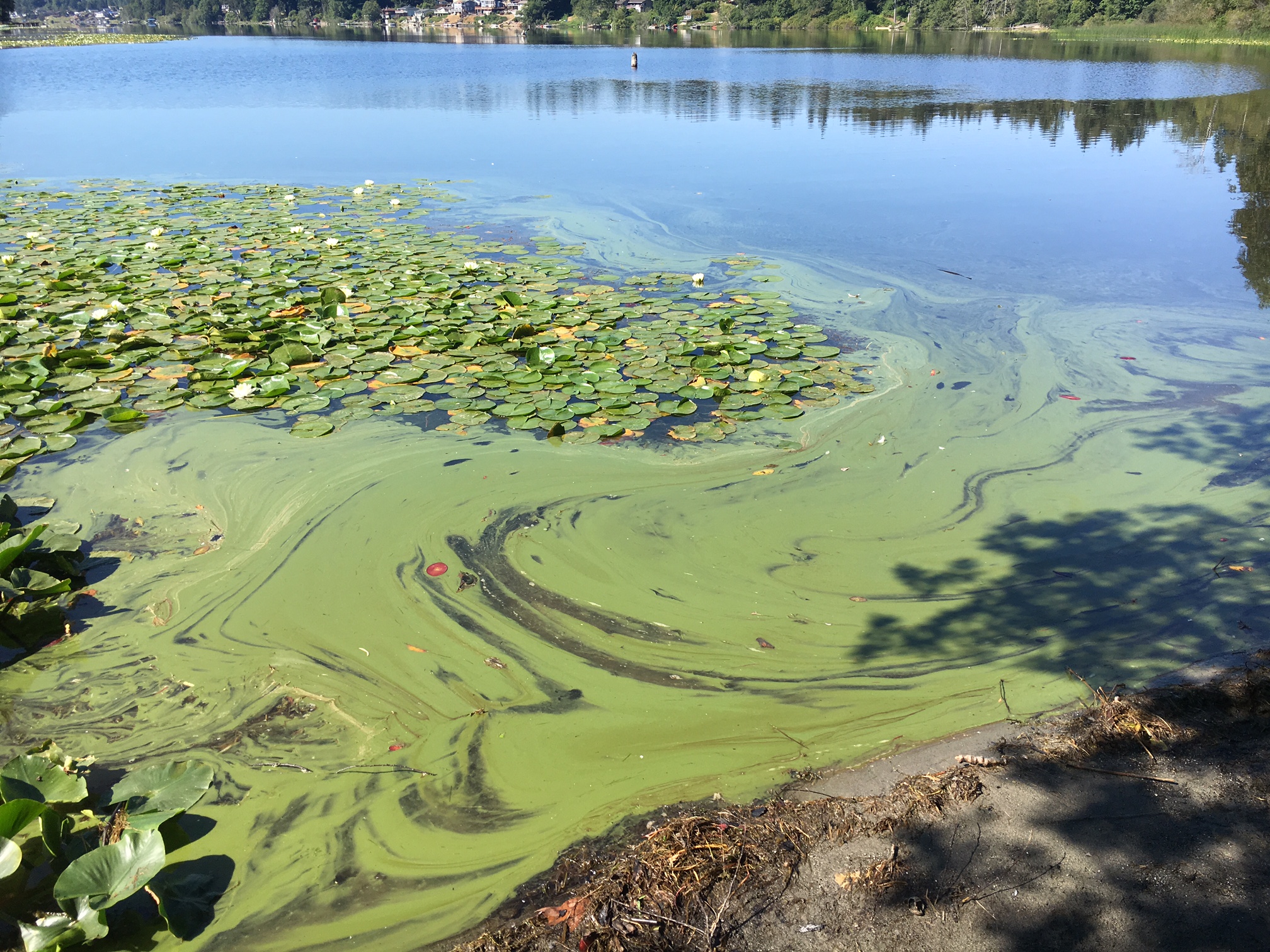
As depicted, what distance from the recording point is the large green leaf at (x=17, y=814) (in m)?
1.28

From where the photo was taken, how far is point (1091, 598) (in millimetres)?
2055

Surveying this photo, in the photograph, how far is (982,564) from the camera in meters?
2.20

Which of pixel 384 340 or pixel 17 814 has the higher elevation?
pixel 384 340

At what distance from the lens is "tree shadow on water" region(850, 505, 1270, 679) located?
6.23 ft

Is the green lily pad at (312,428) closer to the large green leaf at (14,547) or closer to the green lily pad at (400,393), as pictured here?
the green lily pad at (400,393)

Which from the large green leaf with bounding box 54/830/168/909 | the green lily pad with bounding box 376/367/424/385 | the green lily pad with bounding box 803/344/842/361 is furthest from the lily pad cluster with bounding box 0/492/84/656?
the green lily pad with bounding box 803/344/842/361

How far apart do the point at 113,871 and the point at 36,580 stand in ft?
3.34

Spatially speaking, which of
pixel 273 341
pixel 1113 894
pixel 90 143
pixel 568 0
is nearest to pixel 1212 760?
pixel 1113 894

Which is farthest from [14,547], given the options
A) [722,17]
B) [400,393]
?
[722,17]

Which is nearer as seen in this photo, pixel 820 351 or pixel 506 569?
pixel 506 569

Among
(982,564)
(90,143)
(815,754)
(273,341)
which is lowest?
(815,754)

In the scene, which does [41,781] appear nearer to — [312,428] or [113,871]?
[113,871]

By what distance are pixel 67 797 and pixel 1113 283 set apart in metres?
5.26

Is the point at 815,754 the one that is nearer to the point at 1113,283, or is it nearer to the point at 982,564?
the point at 982,564
